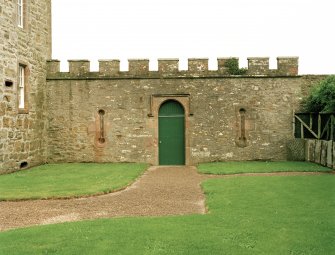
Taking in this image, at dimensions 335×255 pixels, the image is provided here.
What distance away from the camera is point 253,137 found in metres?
19.2

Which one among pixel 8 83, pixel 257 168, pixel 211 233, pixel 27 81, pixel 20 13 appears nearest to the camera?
pixel 211 233

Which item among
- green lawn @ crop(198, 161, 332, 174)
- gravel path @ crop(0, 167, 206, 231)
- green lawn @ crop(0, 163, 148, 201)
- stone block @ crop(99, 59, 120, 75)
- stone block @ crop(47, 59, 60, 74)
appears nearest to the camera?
gravel path @ crop(0, 167, 206, 231)

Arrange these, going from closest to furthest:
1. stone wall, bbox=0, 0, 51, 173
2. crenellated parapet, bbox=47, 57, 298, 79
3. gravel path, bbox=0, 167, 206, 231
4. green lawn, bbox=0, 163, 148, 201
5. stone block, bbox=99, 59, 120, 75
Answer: gravel path, bbox=0, 167, 206, 231, green lawn, bbox=0, 163, 148, 201, stone wall, bbox=0, 0, 51, 173, crenellated parapet, bbox=47, 57, 298, 79, stone block, bbox=99, 59, 120, 75

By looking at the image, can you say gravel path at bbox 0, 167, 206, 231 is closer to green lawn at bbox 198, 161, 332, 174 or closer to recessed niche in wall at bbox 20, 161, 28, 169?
green lawn at bbox 198, 161, 332, 174

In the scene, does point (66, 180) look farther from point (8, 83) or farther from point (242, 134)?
point (242, 134)

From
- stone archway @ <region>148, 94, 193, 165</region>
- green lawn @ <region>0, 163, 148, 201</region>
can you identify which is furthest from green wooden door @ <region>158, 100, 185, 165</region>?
green lawn @ <region>0, 163, 148, 201</region>

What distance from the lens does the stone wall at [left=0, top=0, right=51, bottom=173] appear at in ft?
49.6

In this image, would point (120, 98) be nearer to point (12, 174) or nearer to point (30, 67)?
point (30, 67)

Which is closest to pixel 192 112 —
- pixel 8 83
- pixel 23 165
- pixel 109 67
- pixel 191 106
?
pixel 191 106

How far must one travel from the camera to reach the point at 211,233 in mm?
6688

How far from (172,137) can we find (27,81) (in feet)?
23.2

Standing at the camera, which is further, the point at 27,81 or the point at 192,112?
the point at 192,112

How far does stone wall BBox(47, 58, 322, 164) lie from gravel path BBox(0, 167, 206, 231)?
6759 mm

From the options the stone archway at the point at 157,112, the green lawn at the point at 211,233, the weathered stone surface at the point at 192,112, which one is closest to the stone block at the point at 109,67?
the weathered stone surface at the point at 192,112
